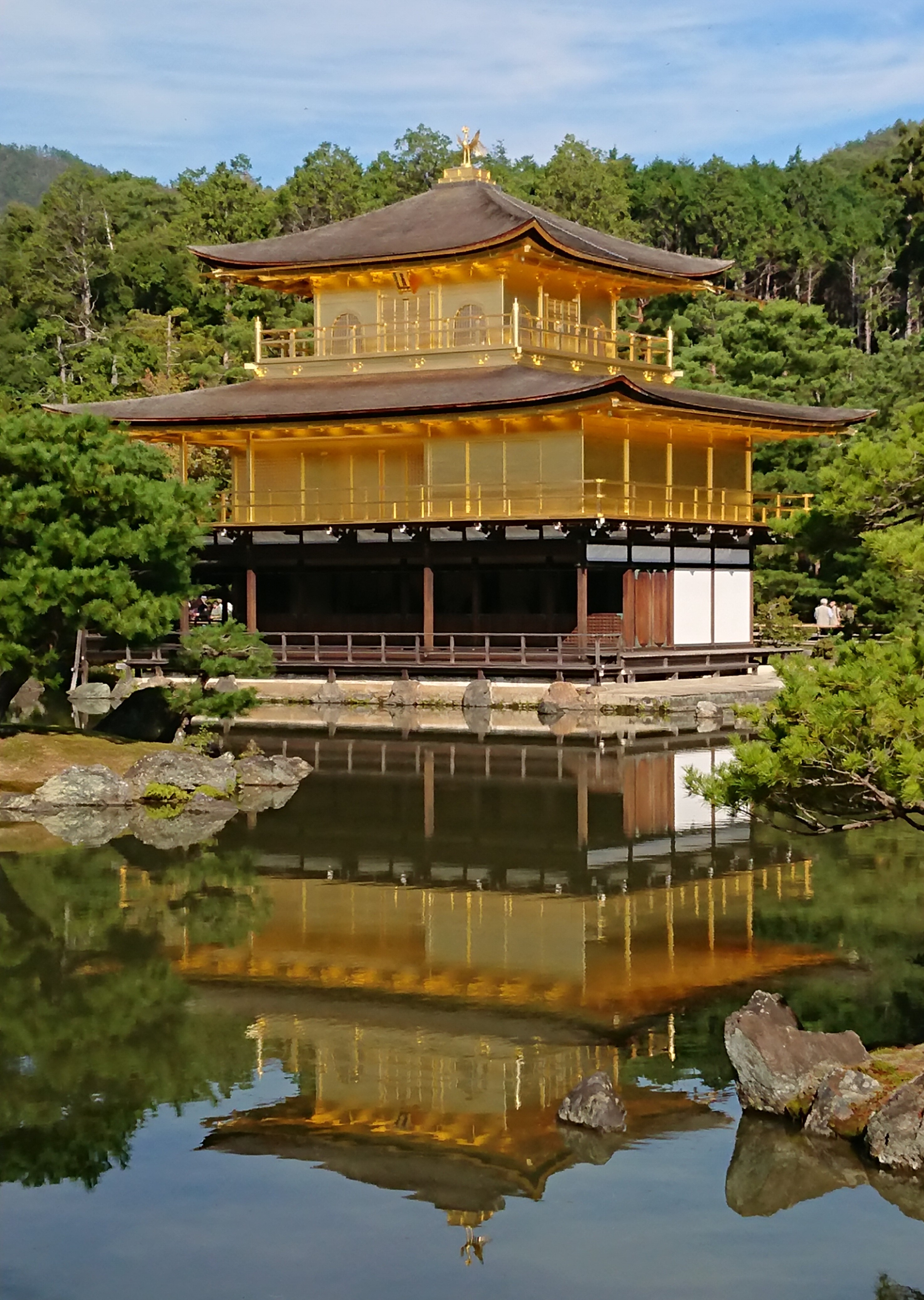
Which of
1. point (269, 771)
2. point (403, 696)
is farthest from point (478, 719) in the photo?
point (269, 771)

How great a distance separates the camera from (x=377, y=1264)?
10156 mm

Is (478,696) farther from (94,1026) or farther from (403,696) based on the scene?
(94,1026)

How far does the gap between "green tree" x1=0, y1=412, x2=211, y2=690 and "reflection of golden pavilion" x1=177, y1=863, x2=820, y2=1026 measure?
291 inches

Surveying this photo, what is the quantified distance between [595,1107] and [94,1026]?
4.63 m

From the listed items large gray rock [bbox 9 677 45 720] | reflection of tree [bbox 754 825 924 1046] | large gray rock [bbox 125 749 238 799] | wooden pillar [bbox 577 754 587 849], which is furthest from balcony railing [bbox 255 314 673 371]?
reflection of tree [bbox 754 825 924 1046]

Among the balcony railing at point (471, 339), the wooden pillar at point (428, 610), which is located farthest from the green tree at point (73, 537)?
the balcony railing at point (471, 339)

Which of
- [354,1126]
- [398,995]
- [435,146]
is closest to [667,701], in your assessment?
[398,995]

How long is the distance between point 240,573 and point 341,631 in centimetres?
A: 337

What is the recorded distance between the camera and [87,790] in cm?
2592

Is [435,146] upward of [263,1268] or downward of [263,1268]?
upward

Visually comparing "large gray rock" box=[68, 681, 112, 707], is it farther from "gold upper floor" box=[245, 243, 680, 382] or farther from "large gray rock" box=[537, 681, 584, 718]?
"gold upper floor" box=[245, 243, 680, 382]

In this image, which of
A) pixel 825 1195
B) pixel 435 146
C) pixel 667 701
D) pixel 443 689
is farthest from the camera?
pixel 435 146

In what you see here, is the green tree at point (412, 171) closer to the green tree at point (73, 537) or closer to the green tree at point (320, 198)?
the green tree at point (320, 198)

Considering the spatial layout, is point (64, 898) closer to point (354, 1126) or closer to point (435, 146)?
point (354, 1126)
